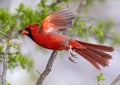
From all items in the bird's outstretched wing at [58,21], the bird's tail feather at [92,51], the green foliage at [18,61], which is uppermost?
the bird's outstretched wing at [58,21]

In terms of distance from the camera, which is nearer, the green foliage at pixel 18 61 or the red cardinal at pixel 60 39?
the red cardinal at pixel 60 39

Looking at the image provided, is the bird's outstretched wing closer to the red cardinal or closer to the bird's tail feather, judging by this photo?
the red cardinal

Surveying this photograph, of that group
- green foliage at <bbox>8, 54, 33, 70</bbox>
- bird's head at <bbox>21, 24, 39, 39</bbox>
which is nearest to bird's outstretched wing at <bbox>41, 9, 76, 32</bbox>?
bird's head at <bbox>21, 24, 39, 39</bbox>

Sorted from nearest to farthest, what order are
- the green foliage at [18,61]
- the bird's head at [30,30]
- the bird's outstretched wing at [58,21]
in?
the bird's head at [30,30], the bird's outstretched wing at [58,21], the green foliage at [18,61]

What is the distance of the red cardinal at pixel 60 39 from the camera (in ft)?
11.4

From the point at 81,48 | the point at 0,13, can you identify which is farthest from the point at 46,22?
the point at 0,13

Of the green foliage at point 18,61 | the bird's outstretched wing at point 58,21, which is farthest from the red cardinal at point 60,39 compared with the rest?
the green foliage at point 18,61

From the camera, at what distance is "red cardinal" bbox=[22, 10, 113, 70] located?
A: 3477mm

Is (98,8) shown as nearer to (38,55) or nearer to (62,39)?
(38,55)

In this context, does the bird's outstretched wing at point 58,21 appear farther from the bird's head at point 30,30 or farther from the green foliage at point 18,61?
the green foliage at point 18,61

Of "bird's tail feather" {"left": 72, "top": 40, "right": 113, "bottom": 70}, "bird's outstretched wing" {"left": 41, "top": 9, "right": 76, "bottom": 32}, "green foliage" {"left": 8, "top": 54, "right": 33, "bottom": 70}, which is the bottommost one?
"green foliage" {"left": 8, "top": 54, "right": 33, "bottom": 70}

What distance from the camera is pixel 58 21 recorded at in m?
3.60

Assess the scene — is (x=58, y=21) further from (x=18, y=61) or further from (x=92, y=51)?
(x=18, y=61)

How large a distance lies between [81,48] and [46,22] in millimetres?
324
